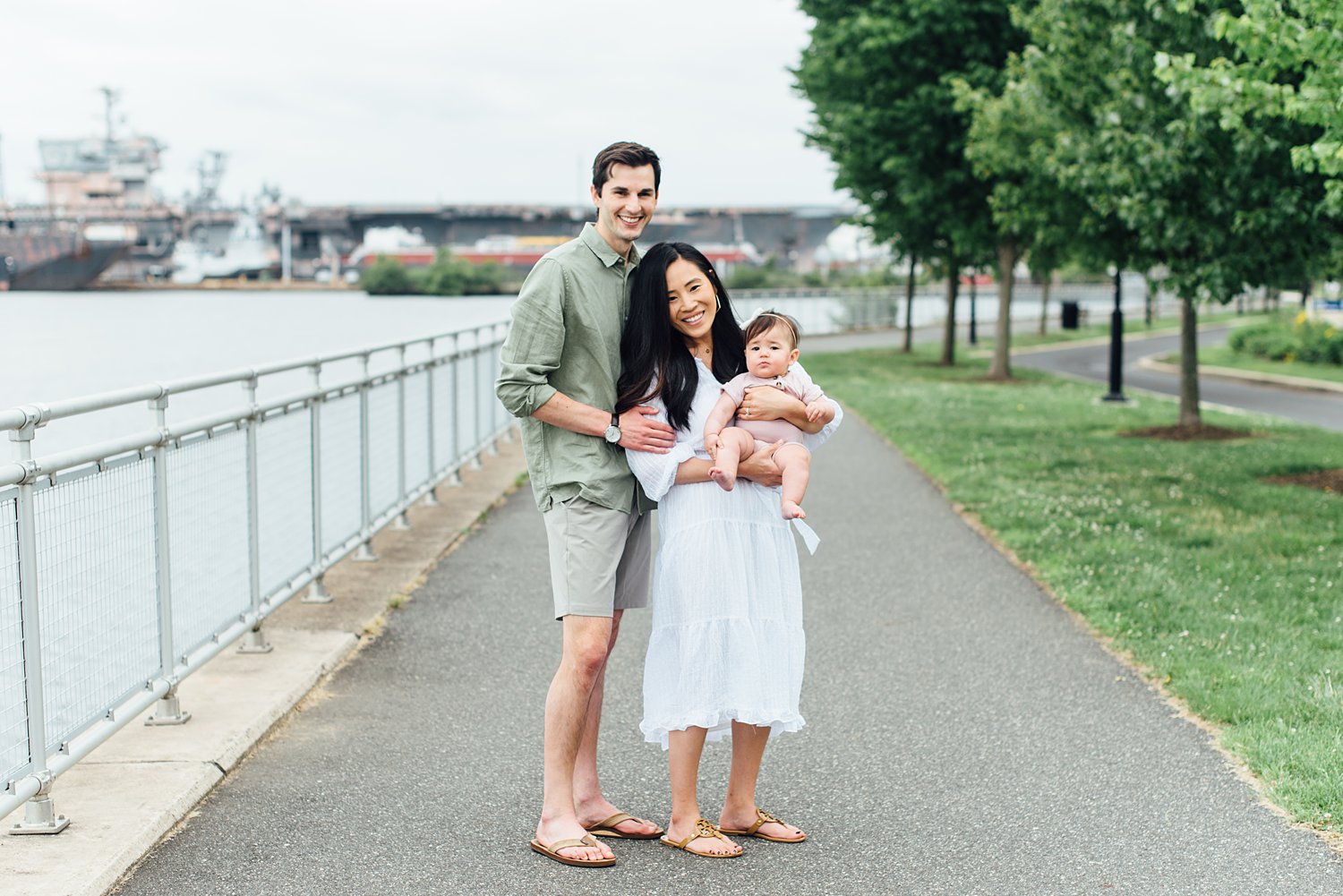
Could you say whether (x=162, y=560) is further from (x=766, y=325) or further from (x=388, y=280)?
(x=388, y=280)

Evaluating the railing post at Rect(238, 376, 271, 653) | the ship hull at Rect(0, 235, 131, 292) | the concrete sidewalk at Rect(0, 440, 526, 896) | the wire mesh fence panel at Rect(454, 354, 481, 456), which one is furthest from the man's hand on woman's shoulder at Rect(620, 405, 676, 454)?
the ship hull at Rect(0, 235, 131, 292)

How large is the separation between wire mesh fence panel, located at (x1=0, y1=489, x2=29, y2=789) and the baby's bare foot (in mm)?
1951

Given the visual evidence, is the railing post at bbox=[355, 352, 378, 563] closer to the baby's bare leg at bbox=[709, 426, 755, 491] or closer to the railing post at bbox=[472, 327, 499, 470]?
the railing post at bbox=[472, 327, 499, 470]

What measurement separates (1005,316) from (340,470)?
19885 millimetres

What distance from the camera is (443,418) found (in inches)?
448

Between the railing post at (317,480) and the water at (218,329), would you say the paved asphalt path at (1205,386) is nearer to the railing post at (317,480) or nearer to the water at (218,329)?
the water at (218,329)

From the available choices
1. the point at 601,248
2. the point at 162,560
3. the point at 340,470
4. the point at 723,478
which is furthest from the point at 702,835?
the point at 340,470

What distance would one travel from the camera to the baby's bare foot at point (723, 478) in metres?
3.94

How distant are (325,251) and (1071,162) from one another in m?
79.5

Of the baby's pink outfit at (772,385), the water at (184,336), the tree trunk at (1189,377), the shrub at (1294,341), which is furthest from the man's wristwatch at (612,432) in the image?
the shrub at (1294,341)

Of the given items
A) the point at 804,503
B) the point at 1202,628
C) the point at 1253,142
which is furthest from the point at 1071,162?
the point at 1202,628

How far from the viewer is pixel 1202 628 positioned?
22.3 ft

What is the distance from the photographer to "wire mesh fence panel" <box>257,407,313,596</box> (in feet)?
21.3

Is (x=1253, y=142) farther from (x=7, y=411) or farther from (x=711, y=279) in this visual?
(x=7, y=411)
